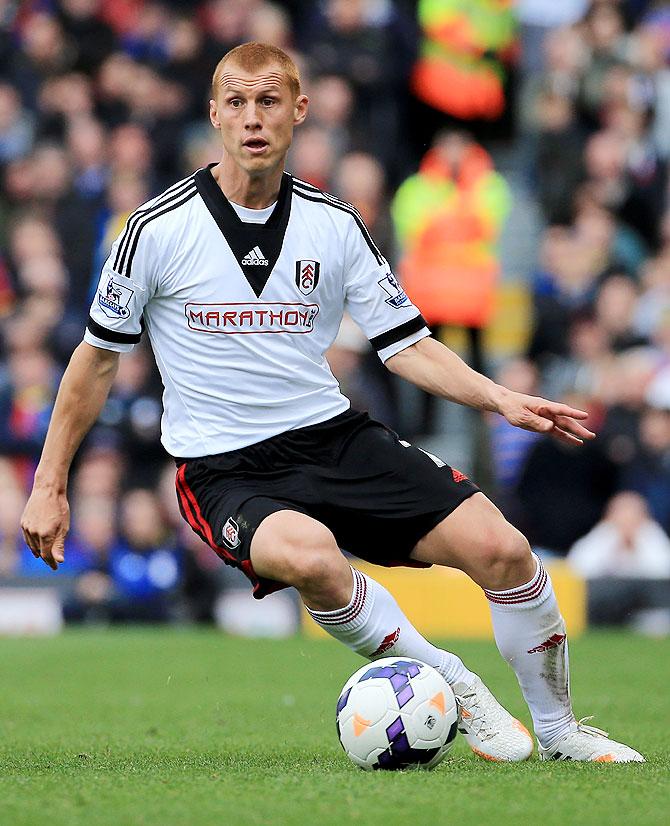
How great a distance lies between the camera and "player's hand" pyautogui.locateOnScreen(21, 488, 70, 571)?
17.5ft

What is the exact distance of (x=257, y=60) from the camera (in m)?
5.51

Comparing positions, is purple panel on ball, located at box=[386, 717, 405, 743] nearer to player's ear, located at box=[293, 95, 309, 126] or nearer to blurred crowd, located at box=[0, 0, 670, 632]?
player's ear, located at box=[293, 95, 309, 126]

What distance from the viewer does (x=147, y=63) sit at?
594 inches

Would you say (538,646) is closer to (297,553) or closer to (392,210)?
(297,553)

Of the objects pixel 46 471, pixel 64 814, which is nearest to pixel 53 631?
pixel 46 471

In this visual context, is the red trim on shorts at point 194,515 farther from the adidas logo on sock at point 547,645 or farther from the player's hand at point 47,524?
the adidas logo on sock at point 547,645

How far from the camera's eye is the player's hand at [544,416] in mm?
5230

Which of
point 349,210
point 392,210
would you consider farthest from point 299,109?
point 392,210

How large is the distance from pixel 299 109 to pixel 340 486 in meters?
1.37

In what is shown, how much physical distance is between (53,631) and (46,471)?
711 centimetres

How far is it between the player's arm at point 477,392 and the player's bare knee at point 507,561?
38 cm

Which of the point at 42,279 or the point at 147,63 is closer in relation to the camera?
the point at 42,279

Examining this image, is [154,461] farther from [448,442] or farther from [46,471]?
[46,471]

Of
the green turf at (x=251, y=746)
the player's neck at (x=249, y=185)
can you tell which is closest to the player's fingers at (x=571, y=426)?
the green turf at (x=251, y=746)
